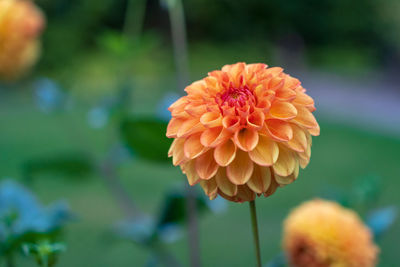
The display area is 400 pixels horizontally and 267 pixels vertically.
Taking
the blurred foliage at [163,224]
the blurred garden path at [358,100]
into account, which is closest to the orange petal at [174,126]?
the blurred foliage at [163,224]

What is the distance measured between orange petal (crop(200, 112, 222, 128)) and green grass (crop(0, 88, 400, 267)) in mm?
558

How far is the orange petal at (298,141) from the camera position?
39 centimetres

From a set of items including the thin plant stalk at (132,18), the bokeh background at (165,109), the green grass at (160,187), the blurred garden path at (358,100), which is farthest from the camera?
the blurred garden path at (358,100)

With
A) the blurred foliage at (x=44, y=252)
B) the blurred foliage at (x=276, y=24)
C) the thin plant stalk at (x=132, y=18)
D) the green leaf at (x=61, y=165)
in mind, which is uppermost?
the blurred foliage at (x=276, y=24)

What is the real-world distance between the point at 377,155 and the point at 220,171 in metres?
2.51

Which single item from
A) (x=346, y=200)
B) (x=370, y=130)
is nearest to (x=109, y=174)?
(x=346, y=200)

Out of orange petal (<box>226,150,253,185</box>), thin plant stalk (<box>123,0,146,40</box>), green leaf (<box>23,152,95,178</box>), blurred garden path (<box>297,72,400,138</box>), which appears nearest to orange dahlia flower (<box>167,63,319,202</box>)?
orange petal (<box>226,150,253,185</box>)

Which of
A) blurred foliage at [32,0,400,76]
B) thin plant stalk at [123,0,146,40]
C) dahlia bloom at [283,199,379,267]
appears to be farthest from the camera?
blurred foliage at [32,0,400,76]

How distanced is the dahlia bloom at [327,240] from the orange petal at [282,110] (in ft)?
0.95

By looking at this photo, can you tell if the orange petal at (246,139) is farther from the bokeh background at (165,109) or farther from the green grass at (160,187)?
the green grass at (160,187)

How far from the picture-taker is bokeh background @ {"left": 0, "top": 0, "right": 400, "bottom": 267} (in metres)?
0.95

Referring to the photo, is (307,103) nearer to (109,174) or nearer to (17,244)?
(17,244)

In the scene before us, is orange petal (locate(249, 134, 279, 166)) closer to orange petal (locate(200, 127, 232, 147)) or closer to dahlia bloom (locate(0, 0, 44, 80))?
orange petal (locate(200, 127, 232, 147))

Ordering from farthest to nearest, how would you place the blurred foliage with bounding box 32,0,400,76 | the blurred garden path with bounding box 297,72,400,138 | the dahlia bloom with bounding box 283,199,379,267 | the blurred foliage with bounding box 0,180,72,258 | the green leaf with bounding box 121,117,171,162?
the blurred foliage with bounding box 32,0,400,76
the blurred garden path with bounding box 297,72,400,138
the green leaf with bounding box 121,117,171,162
the dahlia bloom with bounding box 283,199,379,267
the blurred foliage with bounding box 0,180,72,258
